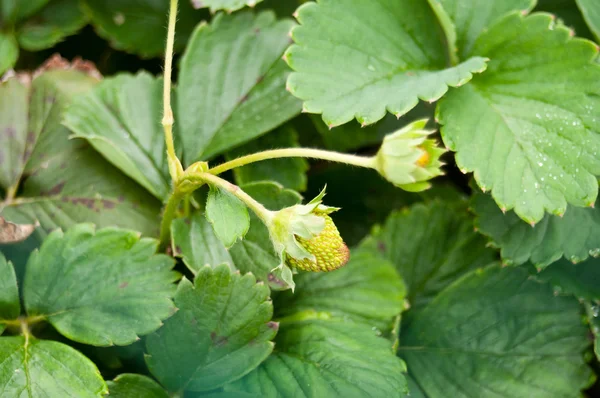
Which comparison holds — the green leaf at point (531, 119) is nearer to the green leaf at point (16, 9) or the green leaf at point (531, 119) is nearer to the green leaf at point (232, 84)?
the green leaf at point (232, 84)

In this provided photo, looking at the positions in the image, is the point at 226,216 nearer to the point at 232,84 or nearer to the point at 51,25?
the point at 232,84

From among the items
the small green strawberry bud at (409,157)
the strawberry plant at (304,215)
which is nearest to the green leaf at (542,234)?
the strawberry plant at (304,215)

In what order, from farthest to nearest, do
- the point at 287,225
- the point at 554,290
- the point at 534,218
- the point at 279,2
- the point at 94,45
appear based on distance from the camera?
the point at 94,45, the point at 279,2, the point at 554,290, the point at 534,218, the point at 287,225

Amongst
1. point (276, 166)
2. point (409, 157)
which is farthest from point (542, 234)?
point (276, 166)

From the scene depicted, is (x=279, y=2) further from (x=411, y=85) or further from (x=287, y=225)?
(x=287, y=225)

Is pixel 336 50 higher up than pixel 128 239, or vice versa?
pixel 336 50

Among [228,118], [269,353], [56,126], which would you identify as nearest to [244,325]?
[269,353]

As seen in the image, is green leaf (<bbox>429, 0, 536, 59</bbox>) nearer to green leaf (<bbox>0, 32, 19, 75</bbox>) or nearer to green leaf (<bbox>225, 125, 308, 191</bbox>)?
green leaf (<bbox>225, 125, 308, 191</bbox>)
